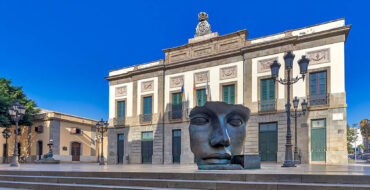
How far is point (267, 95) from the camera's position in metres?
20.7

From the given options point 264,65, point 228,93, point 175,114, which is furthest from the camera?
point 175,114

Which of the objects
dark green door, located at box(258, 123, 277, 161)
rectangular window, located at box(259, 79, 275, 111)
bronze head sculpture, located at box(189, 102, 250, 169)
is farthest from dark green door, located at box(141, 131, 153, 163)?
bronze head sculpture, located at box(189, 102, 250, 169)

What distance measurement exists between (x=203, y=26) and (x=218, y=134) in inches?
677

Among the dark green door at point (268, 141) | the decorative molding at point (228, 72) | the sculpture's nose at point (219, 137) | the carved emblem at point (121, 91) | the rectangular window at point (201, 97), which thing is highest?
the decorative molding at point (228, 72)

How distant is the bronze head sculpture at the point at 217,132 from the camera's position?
364 inches

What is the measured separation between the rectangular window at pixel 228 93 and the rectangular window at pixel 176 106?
366 centimetres

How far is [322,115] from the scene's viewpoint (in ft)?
61.1

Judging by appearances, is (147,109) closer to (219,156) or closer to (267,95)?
(267,95)

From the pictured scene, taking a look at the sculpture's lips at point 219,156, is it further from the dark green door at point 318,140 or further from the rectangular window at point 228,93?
the rectangular window at point 228,93

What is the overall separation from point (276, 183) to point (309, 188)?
Result: 1.86ft

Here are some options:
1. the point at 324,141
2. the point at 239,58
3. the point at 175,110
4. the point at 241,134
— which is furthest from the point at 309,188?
the point at 175,110

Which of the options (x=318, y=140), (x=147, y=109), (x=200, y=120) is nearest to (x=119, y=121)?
(x=147, y=109)

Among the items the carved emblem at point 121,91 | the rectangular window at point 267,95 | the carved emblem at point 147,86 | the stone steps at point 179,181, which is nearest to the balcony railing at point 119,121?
the carved emblem at point 121,91

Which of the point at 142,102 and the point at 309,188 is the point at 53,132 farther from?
the point at 309,188
